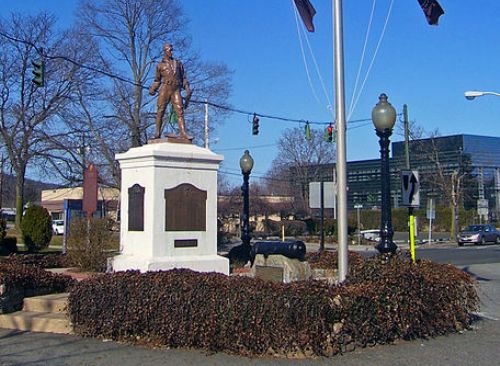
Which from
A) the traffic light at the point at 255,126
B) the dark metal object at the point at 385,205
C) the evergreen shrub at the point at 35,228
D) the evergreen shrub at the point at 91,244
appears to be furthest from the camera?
the traffic light at the point at 255,126

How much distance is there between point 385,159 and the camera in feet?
34.8

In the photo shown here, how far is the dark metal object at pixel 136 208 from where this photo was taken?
445 inches

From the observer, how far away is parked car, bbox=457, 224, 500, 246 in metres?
45.8

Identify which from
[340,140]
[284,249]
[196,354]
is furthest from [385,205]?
[196,354]

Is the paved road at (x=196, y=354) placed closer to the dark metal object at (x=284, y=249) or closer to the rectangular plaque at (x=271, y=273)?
the rectangular plaque at (x=271, y=273)

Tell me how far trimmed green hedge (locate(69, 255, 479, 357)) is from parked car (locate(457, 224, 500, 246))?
1533 inches

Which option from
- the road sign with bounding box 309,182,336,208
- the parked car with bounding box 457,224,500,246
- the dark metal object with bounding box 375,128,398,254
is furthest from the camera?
the parked car with bounding box 457,224,500,246

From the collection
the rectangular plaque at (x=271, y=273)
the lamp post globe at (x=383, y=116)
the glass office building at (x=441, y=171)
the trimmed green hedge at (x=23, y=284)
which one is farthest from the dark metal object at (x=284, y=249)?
the glass office building at (x=441, y=171)

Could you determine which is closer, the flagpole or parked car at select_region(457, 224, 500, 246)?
the flagpole

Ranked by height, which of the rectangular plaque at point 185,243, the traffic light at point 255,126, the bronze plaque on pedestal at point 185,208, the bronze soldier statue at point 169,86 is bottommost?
the rectangular plaque at point 185,243

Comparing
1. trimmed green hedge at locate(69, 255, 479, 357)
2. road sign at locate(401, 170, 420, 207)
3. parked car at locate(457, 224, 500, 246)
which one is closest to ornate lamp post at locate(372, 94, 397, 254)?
road sign at locate(401, 170, 420, 207)

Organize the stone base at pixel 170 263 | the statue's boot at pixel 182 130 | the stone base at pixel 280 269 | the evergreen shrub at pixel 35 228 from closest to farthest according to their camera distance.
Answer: the stone base at pixel 170 263
the stone base at pixel 280 269
the statue's boot at pixel 182 130
the evergreen shrub at pixel 35 228

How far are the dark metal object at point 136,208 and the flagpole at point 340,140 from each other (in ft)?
11.8

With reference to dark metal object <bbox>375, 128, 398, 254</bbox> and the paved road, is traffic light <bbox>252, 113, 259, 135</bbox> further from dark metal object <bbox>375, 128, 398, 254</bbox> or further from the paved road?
the paved road
